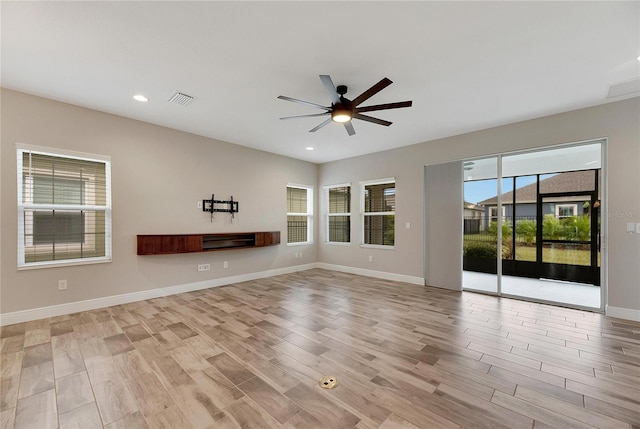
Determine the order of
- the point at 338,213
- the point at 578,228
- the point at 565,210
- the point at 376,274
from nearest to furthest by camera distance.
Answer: the point at 578,228, the point at 565,210, the point at 376,274, the point at 338,213

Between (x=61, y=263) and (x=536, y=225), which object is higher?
(x=536, y=225)

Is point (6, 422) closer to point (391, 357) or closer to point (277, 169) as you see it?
point (391, 357)

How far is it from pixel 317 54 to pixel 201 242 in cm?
370

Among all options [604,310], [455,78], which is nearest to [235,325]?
[455,78]

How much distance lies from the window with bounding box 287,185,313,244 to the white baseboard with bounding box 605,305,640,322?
5530 mm

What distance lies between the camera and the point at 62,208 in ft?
12.0

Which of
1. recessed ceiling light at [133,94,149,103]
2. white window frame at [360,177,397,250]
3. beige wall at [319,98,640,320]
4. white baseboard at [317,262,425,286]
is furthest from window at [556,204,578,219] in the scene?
recessed ceiling light at [133,94,149,103]

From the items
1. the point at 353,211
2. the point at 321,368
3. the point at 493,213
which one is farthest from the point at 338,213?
the point at 321,368

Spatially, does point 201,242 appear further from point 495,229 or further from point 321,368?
point 495,229

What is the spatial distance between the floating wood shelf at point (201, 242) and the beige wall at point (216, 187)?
0.66 feet

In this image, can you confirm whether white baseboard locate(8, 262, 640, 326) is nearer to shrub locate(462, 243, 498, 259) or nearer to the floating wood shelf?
the floating wood shelf

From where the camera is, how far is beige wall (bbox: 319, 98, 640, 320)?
3498 mm

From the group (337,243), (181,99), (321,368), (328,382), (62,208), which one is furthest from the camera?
(337,243)

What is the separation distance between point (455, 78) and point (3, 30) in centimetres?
431
